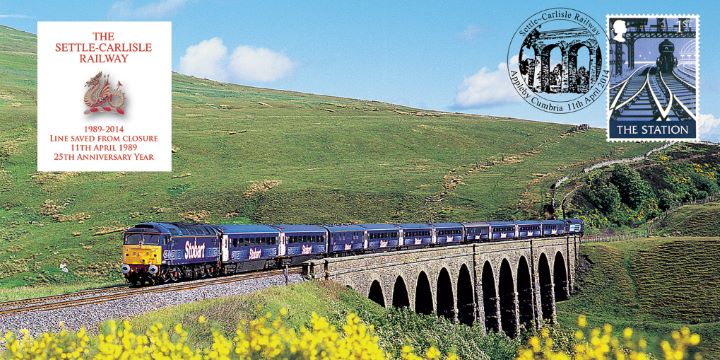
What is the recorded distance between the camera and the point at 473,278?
57.9 metres

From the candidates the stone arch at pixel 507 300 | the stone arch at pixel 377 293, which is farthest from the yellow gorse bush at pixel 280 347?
the stone arch at pixel 507 300

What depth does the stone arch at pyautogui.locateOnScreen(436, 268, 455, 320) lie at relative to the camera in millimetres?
53375

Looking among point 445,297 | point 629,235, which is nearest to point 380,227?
point 445,297

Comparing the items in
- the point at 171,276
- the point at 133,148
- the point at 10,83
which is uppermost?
the point at 10,83

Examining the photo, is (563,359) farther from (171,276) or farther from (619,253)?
(619,253)

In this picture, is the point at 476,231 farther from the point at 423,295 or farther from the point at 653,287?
the point at 423,295

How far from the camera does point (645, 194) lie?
10556cm

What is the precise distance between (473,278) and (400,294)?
36.3 feet

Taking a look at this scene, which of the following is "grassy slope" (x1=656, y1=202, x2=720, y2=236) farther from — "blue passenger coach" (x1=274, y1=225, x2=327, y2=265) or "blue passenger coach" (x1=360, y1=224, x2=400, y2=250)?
"blue passenger coach" (x1=274, y1=225, x2=327, y2=265)

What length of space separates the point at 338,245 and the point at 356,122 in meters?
100

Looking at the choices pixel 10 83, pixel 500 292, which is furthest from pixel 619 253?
pixel 10 83

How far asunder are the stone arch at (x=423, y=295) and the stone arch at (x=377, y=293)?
4291 millimetres

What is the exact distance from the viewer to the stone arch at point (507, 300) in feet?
213

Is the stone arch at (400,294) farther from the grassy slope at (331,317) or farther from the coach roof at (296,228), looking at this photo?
the grassy slope at (331,317)
